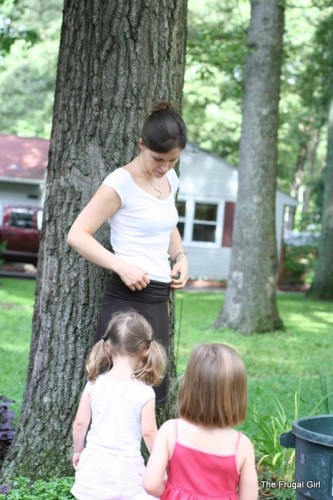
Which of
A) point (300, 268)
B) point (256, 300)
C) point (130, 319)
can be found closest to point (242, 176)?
point (256, 300)

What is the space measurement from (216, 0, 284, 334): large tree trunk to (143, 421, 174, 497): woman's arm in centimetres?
1016

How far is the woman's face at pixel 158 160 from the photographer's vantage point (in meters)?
3.84

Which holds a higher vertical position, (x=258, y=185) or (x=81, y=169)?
(x=258, y=185)

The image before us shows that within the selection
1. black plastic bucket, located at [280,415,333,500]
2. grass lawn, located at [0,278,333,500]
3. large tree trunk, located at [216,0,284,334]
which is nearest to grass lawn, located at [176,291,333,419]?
grass lawn, located at [0,278,333,500]

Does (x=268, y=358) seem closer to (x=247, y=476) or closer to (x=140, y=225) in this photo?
(x=140, y=225)

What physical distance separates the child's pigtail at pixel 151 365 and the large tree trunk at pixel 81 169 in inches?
37.7

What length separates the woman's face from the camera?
3844mm

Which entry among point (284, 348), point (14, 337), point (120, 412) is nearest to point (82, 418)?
point (120, 412)

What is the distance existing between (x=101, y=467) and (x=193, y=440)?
587 mm

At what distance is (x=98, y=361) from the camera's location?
3656mm

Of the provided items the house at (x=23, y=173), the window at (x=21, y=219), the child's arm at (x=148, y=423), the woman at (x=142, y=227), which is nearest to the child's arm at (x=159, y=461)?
the child's arm at (x=148, y=423)

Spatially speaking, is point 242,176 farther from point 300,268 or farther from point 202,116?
point 202,116

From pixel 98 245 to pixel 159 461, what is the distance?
1.14 metres

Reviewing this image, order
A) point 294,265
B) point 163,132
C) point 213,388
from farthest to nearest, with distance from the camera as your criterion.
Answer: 1. point 294,265
2. point 163,132
3. point 213,388
